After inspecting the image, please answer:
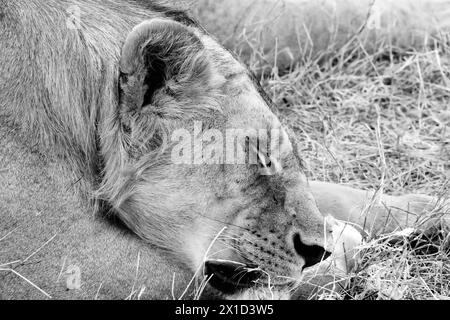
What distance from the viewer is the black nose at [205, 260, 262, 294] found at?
3547 mm

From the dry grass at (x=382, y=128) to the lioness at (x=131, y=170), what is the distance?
1.56 feet

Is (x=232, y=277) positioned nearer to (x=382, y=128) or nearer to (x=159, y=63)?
(x=159, y=63)

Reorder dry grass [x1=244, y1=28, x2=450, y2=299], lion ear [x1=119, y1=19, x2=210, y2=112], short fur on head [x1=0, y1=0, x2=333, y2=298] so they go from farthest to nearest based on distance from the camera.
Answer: dry grass [x1=244, y1=28, x2=450, y2=299] < short fur on head [x1=0, y1=0, x2=333, y2=298] < lion ear [x1=119, y1=19, x2=210, y2=112]

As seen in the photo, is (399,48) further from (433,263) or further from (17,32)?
(17,32)

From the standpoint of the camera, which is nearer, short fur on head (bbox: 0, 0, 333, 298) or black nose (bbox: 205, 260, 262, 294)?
short fur on head (bbox: 0, 0, 333, 298)

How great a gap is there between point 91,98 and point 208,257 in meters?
0.77

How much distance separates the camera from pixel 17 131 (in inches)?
131

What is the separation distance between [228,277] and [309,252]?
337 mm

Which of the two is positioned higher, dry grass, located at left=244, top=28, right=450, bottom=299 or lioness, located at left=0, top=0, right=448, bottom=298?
lioness, located at left=0, top=0, right=448, bottom=298

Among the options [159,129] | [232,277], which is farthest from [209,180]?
[232,277]

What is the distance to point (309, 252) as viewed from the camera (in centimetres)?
356

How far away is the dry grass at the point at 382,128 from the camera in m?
3.83
